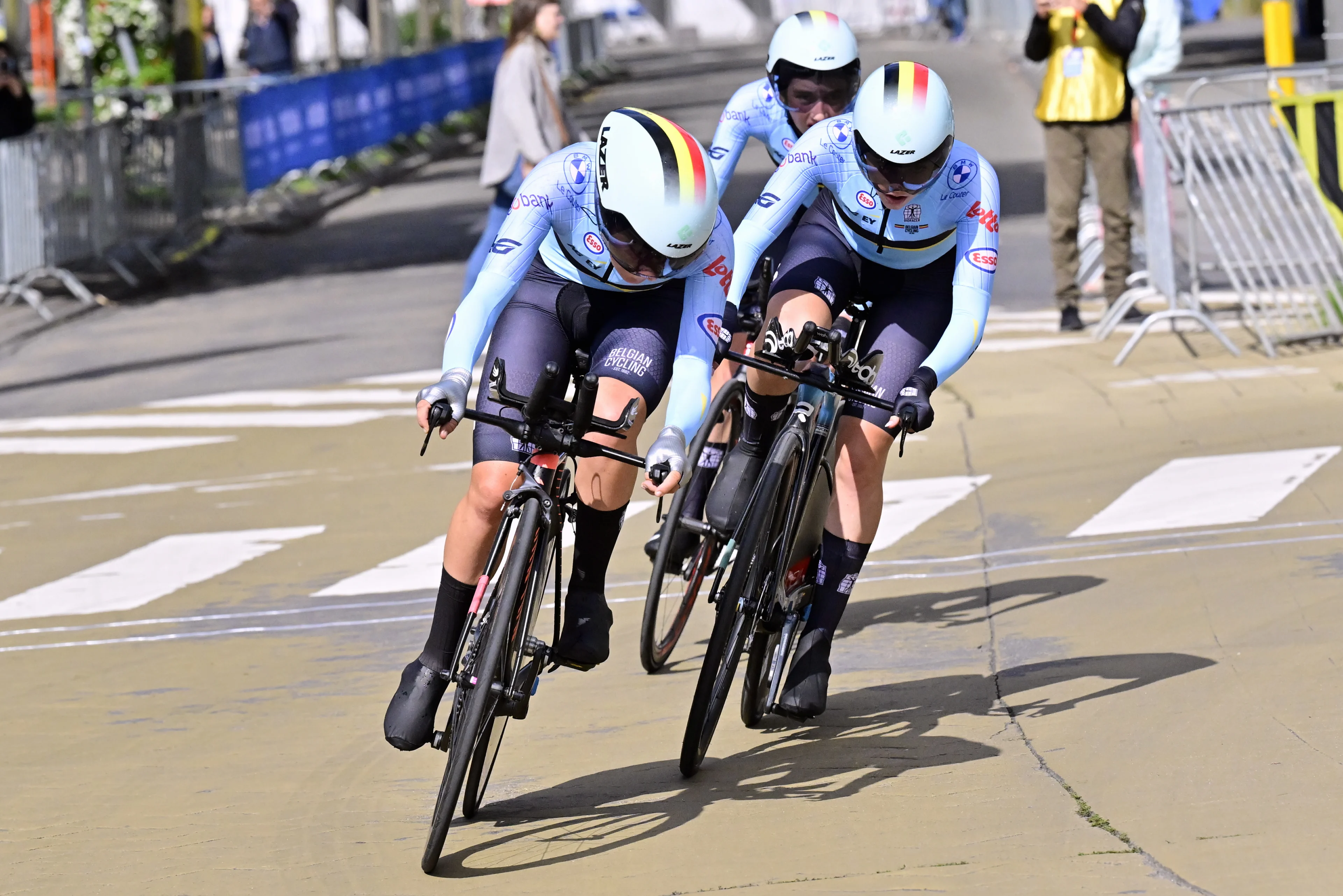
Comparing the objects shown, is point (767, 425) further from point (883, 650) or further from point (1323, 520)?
point (1323, 520)

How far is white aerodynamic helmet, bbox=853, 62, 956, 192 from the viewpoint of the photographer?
554cm

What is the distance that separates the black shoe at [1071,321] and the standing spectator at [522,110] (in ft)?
11.5

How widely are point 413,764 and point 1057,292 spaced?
868 cm

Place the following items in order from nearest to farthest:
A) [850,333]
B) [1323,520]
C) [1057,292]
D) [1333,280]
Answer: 1. [850,333]
2. [1323,520]
3. [1333,280]
4. [1057,292]

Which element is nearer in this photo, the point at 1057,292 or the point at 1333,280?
the point at 1333,280

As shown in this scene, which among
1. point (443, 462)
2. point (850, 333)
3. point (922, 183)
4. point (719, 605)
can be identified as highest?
point (922, 183)

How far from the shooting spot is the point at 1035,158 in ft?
83.8

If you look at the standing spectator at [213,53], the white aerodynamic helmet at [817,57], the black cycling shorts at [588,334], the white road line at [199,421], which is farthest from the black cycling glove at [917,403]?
the standing spectator at [213,53]

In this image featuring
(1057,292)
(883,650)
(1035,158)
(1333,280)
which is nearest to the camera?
(883,650)

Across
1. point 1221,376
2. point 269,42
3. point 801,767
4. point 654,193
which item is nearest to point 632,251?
point 654,193

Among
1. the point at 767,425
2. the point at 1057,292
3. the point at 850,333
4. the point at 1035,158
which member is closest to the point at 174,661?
the point at 767,425

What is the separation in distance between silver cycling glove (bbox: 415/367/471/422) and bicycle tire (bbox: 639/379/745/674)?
1.60 m

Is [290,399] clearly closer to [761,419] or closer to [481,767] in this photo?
[761,419]

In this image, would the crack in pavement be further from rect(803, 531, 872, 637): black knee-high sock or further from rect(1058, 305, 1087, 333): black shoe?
rect(1058, 305, 1087, 333): black shoe
